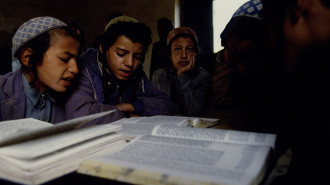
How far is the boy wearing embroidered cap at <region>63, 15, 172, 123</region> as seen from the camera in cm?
144

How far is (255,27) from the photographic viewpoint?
4.96 ft

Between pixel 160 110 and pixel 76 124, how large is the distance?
3.28 ft

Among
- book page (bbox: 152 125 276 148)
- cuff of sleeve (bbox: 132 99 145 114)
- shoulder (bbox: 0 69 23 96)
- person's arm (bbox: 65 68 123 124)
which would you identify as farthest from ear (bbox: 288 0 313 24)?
shoulder (bbox: 0 69 23 96)

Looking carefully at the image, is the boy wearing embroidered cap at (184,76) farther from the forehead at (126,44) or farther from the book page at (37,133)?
the book page at (37,133)

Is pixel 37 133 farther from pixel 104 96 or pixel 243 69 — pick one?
pixel 243 69

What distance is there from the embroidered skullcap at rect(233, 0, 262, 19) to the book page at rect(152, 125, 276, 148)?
3.19 ft

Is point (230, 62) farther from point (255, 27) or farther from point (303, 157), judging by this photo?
point (303, 157)

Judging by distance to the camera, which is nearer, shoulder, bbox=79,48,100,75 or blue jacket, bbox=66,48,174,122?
blue jacket, bbox=66,48,174,122

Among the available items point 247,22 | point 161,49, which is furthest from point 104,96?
point 161,49

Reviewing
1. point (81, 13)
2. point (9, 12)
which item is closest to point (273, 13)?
point (9, 12)

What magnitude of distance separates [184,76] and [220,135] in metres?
1.54

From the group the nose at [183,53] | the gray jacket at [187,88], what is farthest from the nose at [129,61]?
the nose at [183,53]

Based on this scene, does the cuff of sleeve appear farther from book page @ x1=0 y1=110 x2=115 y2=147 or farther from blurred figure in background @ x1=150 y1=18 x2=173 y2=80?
blurred figure in background @ x1=150 y1=18 x2=173 y2=80

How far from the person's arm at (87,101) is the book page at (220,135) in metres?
0.55
